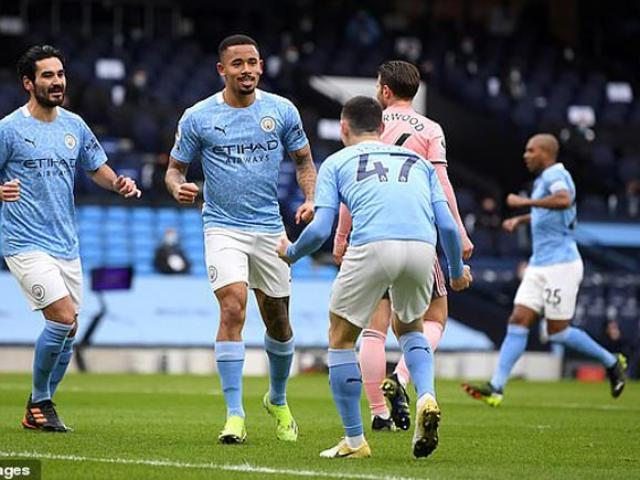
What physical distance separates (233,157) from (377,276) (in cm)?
191

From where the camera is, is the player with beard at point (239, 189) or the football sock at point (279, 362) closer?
the player with beard at point (239, 189)

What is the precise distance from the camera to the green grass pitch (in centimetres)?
820

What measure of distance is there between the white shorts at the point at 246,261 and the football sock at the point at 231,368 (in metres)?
0.36

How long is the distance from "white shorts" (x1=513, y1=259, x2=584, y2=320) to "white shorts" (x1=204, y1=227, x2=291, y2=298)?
5487 mm

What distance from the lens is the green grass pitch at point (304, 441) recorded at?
8195mm

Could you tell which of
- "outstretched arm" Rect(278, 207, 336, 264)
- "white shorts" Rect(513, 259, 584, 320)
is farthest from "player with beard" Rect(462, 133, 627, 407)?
"outstretched arm" Rect(278, 207, 336, 264)

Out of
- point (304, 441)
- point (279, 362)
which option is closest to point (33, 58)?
point (279, 362)

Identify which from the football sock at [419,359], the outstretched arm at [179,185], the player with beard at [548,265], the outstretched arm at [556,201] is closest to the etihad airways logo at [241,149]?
the outstretched arm at [179,185]

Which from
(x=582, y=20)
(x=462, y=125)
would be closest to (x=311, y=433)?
(x=462, y=125)

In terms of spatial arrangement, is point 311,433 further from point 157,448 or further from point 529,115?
point 529,115

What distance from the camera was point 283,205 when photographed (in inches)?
1075

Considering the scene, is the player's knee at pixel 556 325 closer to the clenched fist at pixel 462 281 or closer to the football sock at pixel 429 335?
the football sock at pixel 429 335

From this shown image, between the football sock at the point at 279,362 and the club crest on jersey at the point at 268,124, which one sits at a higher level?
the club crest on jersey at the point at 268,124

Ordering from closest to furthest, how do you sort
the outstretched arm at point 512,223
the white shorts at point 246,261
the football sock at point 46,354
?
1. the white shorts at point 246,261
2. the football sock at point 46,354
3. the outstretched arm at point 512,223
